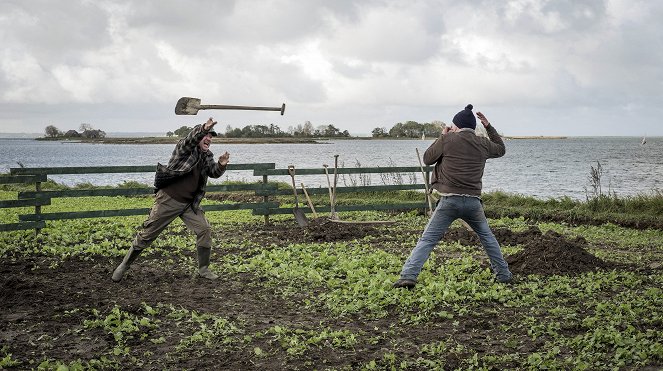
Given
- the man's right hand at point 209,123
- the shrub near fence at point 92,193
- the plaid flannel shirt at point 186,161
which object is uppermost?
the man's right hand at point 209,123

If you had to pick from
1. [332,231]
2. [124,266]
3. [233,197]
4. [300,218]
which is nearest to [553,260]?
[332,231]

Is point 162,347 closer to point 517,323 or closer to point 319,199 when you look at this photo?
point 517,323

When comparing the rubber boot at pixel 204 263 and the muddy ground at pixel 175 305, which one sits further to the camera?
the rubber boot at pixel 204 263

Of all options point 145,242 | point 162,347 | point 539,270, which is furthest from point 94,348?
point 539,270

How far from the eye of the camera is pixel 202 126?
865cm

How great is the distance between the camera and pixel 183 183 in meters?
8.88

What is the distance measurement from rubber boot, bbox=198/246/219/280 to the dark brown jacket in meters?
3.44

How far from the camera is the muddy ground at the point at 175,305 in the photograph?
5.99m

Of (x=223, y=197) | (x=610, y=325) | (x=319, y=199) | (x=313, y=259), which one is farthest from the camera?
(x=223, y=197)

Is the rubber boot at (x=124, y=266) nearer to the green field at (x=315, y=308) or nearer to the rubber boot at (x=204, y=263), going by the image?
the green field at (x=315, y=308)

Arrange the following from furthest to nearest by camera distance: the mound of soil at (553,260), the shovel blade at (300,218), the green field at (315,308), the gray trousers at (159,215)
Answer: the shovel blade at (300,218)
the mound of soil at (553,260)
the gray trousers at (159,215)
the green field at (315,308)

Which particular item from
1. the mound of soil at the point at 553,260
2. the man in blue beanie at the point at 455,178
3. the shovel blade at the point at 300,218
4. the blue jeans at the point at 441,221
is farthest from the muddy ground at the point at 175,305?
the shovel blade at the point at 300,218

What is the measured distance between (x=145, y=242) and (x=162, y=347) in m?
2.90

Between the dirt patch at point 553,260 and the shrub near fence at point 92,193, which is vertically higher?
the shrub near fence at point 92,193
